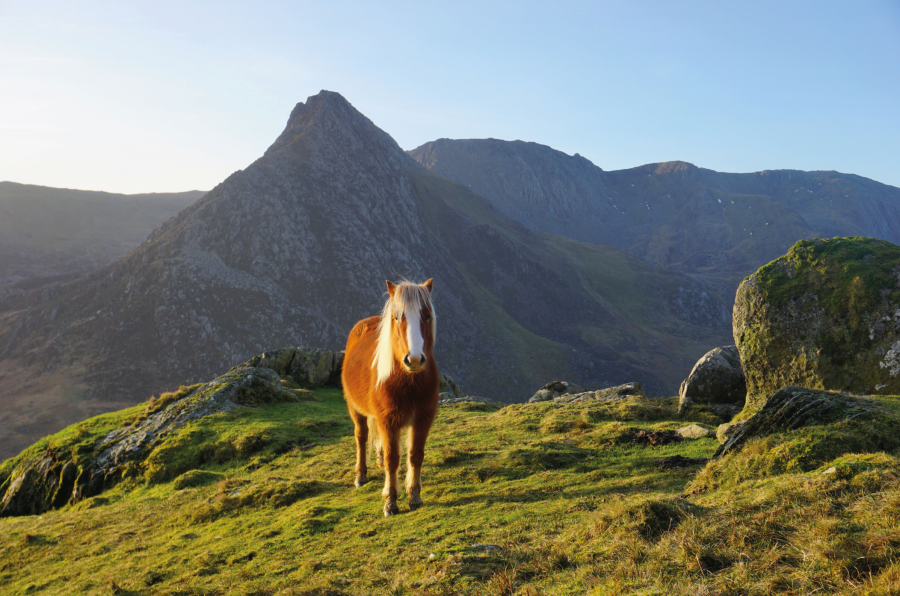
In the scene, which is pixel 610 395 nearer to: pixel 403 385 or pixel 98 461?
pixel 403 385

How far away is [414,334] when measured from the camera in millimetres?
7750

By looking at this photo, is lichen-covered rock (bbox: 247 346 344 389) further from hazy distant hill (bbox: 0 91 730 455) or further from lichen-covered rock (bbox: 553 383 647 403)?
hazy distant hill (bbox: 0 91 730 455)

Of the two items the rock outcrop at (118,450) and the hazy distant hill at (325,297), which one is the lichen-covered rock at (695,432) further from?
the hazy distant hill at (325,297)

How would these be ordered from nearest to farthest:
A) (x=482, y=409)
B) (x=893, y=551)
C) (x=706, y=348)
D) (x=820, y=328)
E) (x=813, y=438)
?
(x=893, y=551) < (x=813, y=438) < (x=820, y=328) < (x=482, y=409) < (x=706, y=348)

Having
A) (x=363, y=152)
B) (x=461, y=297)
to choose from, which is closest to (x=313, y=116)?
(x=363, y=152)

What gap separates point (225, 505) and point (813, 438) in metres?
11.0

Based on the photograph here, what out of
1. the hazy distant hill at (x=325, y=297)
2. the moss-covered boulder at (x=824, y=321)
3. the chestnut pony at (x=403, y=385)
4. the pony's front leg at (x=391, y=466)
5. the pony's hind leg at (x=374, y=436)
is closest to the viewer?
the chestnut pony at (x=403, y=385)

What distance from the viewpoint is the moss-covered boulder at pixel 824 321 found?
39.2 feet

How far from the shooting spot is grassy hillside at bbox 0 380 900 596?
13.3 feet

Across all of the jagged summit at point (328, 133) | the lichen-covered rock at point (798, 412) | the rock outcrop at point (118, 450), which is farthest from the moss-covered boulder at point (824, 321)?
the jagged summit at point (328, 133)

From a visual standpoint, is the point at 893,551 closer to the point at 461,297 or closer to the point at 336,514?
the point at 336,514

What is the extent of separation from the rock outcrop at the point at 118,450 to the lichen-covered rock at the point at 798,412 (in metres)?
18.0

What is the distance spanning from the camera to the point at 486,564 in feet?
17.2

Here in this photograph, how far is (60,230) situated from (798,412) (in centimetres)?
20440
